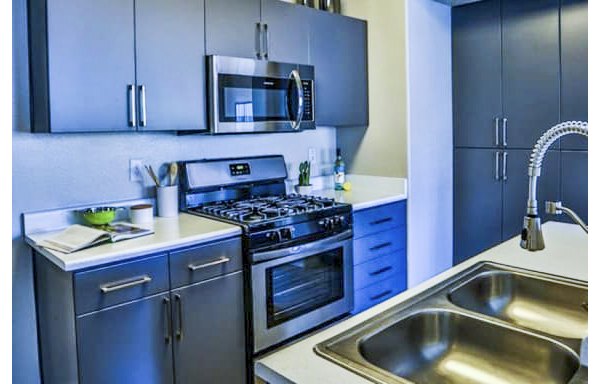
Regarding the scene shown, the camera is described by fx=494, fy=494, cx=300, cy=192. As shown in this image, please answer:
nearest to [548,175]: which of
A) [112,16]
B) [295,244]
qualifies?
[295,244]

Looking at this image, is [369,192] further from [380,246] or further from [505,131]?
[505,131]

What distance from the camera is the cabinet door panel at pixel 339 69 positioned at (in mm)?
3191

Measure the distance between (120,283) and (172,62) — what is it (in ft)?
3.63

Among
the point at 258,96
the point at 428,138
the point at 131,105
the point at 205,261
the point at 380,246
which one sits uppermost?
the point at 258,96

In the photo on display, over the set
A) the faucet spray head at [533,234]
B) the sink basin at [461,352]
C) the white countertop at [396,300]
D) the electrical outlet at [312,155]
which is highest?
the electrical outlet at [312,155]

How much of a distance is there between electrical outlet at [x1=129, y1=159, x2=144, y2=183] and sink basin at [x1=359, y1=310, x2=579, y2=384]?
1820 millimetres

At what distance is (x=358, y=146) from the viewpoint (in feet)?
11.9

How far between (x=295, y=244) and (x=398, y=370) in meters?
1.36

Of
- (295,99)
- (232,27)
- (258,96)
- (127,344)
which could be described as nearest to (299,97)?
(295,99)

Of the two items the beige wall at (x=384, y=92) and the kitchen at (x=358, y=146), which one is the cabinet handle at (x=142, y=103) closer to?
the kitchen at (x=358, y=146)

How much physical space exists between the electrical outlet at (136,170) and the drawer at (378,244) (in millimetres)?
1280

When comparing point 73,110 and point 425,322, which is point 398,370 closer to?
point 425,322

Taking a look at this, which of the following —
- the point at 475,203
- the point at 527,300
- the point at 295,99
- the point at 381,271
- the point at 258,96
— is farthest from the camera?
the point at 475,203

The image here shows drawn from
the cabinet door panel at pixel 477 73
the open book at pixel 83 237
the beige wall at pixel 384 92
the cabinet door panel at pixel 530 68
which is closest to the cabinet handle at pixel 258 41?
the beige wall at pixel 384 92
